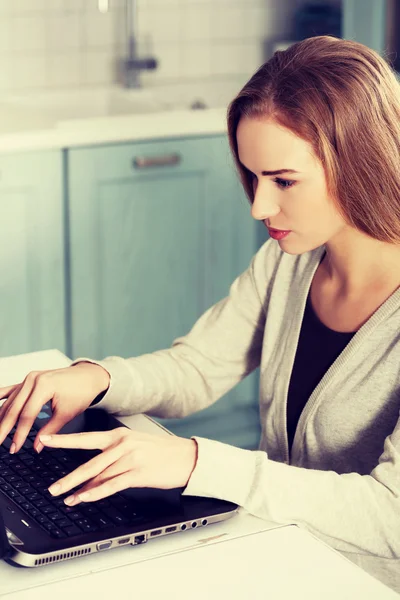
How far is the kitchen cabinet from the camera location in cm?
268

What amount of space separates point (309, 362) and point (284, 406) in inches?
2.9

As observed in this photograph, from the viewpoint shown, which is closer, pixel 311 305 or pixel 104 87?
pixel 311 305

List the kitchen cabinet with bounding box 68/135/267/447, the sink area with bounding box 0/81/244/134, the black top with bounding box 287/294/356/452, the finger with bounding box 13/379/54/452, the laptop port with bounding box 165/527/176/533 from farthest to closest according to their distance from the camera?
the sink area with bounding box 0/81/244/134
the kitchen cabinet with bounding box 68/135/267/447
the black top with bounding box 287/294/356/452
the finger with bounding box 13/379/54/452
the laptop port with bounding box 165/527/176/533

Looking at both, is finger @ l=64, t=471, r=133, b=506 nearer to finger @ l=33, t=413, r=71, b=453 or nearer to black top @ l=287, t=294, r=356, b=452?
finger @ l=33, t=413, r=71, b=453

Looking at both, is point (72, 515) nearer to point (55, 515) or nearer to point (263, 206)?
point (55, 515)

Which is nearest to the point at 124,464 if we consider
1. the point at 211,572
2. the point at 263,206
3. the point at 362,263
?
the point at 211,572

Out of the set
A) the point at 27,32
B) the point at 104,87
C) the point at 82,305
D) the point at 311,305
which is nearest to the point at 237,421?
the point at 82,305

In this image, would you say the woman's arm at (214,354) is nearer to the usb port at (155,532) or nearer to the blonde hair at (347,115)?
the blonde hair at (347,115)

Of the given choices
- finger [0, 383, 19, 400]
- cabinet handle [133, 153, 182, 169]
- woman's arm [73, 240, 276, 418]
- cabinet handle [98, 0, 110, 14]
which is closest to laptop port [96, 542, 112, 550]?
finger [0, 383, 19, 400]

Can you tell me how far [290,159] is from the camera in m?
1.29

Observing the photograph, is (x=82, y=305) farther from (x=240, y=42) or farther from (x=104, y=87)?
(x=240, y=42)

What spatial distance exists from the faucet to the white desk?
227cm

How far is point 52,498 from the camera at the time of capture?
1.10 meters

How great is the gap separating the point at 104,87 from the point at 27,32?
0.29 meters
